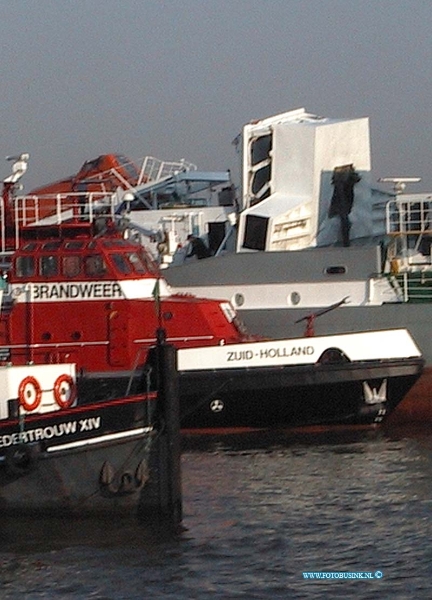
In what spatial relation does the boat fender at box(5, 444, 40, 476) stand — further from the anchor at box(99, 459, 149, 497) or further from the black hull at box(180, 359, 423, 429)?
the black hull at box(180, 359, 423, 429)

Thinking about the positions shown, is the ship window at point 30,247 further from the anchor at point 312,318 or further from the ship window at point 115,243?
the anchor at point 312,318

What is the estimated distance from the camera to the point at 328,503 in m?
16.9

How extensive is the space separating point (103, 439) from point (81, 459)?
350mm

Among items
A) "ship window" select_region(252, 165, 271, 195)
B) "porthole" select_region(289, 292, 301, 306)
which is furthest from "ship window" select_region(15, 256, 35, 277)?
"ship window" select_region(252, 165, 271, 195)

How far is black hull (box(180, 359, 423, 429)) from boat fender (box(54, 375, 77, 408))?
5.25 meters

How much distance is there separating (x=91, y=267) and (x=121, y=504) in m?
→ 7.03

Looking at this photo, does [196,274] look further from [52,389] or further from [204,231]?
[52,389]

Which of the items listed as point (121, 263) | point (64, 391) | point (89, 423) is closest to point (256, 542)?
point (89, 423)

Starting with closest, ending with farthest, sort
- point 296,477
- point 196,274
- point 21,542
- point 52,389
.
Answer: point 21,542 < point 52,389 < point 296,477 < point 196,274

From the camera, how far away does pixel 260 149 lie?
26.9 meters

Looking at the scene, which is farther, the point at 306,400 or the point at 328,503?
the point at 306,400

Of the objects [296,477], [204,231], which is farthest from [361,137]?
[296,477]

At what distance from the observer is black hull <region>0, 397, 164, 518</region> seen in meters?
15.6

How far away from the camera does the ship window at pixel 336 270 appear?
80.3 feet
